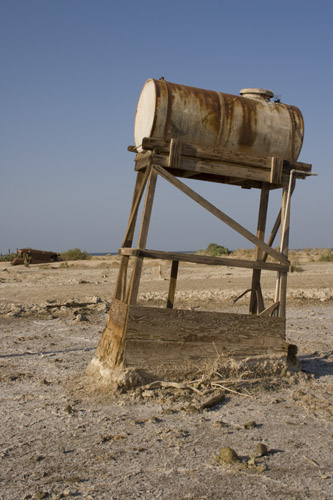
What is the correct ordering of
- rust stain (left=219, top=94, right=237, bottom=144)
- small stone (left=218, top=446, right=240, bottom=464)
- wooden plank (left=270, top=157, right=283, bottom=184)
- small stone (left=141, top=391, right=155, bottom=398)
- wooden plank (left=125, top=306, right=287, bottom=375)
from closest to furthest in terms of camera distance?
1. small stone (left=218, top=446, right=240, bottom=464)
2. small stone (left=141, top=391, right=155, bottom=398)
3. wooden plank (left=125, top=306, right=287, bottom=375)
4. rust stain (left=219, top=94, right=237, bottom=144)
5. wooden plank (left=270, top=157, right=283, bottom=184)

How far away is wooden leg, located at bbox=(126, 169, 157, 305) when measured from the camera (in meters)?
6.84

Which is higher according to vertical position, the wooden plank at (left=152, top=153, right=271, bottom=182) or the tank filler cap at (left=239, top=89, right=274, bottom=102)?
the tank filler cap at (left=239, top=89, right=274, bottom=102)

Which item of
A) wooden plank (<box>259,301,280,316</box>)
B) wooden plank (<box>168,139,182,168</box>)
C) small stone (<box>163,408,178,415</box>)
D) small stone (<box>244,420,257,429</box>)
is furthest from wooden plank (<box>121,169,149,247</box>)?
small stone (<box>244,420,257,429</box>)

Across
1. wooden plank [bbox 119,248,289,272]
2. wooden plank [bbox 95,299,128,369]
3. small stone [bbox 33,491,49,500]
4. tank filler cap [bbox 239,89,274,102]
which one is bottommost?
small stone [bbox 33,491,49,500]

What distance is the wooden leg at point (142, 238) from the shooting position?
684 cm

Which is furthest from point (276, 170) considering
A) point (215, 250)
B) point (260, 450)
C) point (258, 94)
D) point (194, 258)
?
point (215, 250)

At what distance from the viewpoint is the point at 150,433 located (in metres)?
5.41

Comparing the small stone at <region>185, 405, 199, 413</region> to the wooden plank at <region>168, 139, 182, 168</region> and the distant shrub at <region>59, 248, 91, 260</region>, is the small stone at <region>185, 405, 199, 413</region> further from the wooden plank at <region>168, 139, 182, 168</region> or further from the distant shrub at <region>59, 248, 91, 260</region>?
the distant shrub at <region>59, 248, 91, 260</region>

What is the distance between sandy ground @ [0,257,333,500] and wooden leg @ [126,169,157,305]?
1.26 metres

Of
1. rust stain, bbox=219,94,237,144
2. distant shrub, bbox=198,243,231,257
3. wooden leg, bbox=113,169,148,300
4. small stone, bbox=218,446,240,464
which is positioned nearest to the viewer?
small stone, bbox=218,446,240,464

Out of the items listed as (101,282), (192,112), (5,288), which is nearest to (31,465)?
(192,112)

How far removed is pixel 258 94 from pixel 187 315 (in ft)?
11.9

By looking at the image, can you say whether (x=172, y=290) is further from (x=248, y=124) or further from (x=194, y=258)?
(x=248, y=124)

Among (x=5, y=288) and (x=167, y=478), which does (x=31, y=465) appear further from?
(x=5, y=288)
